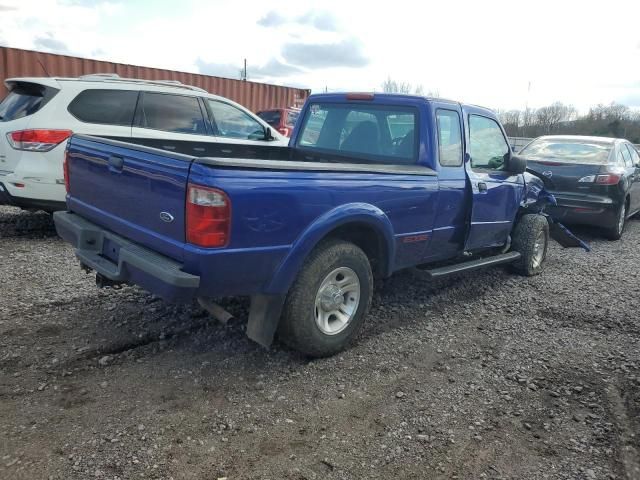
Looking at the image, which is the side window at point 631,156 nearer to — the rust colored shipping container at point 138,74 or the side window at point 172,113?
the side window at point 172,113

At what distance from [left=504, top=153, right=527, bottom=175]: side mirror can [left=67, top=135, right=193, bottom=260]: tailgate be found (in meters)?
3.44

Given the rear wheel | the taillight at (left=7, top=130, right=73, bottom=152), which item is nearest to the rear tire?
the rear wheel

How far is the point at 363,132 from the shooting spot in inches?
188

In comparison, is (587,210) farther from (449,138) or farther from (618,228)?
(449,138)

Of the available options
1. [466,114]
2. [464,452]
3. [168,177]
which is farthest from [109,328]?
[466,114]

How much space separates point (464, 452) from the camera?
2.77 metres

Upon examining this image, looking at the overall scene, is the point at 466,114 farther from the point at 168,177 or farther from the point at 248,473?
the point at 248,473

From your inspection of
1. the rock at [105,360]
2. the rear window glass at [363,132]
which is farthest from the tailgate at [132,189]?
the rear window glass at [363,132]

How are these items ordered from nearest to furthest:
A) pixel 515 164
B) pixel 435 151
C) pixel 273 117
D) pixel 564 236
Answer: pixel 435 151, pixel 515 164, pixel 564 236, pixel 273 117

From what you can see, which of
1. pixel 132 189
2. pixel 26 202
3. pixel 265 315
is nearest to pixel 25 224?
pixel 26 202

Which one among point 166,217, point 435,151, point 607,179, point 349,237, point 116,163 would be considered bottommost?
point 349,237

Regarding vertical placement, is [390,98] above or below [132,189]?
above

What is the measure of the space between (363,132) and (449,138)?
0.76 metres

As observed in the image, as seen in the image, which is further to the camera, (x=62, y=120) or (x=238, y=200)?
(x=62, y=120)
